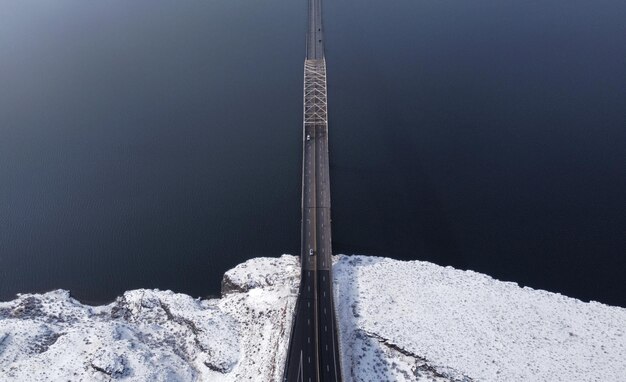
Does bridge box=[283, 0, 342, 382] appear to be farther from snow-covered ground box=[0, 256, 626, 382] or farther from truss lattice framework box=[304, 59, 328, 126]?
snow-covered ground box=[0, 256, 626, 382]

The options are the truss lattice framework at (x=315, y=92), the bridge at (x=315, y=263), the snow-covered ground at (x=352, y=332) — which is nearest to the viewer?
the bridge at (x=315, y=263)

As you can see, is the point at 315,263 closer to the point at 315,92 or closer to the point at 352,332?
the point at 352,332

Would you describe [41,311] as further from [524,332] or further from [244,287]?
[524,332]

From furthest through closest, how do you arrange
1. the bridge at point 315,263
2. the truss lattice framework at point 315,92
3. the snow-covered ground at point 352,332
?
the truss lattice framework at point 315,92
the snow-covered ground at point 352,332
the bridge at point 315,263

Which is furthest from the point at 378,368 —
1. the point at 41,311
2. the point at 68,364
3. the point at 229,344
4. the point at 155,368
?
the point at 41,311

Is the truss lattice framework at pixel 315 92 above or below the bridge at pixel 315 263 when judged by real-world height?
above

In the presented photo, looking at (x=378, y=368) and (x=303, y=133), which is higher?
(x=303, y=133)

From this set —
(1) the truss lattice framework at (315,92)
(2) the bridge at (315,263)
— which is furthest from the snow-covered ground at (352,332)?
(1) the truss lattice framework at (315,92)

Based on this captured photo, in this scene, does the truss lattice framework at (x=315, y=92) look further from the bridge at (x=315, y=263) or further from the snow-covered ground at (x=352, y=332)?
the snow-covered ground at (x=352, y=332)
